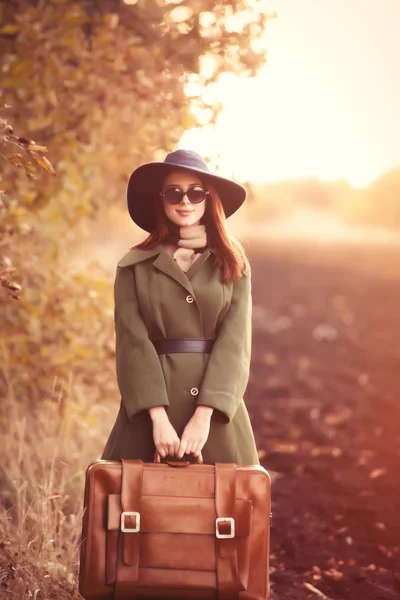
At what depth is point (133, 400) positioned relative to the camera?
2457 millimetres

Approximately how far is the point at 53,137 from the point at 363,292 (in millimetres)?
9638

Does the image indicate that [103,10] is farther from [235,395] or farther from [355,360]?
[355,360]

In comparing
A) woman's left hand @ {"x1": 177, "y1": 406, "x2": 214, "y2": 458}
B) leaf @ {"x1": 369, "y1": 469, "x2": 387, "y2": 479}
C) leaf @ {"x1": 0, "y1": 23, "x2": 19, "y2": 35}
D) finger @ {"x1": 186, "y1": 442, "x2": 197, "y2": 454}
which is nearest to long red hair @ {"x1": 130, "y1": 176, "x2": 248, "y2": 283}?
woman's left hand @ {"x1": 177, "y1": 406, "x2": 214, "y2": 458}

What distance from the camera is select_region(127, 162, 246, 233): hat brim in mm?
2621

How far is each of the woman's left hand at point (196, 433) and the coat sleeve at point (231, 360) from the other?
0.03 m

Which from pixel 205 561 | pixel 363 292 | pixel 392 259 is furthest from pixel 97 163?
pixel 392 259

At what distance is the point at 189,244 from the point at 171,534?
957 mm

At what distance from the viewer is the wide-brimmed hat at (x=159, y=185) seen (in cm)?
257

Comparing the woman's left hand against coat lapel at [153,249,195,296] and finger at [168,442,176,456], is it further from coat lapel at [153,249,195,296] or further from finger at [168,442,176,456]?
coat lapel at [153,249,195,296]

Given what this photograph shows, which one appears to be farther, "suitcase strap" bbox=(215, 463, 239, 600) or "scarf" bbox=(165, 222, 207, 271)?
"scarf" bbox=(165, 222, 207, 271)

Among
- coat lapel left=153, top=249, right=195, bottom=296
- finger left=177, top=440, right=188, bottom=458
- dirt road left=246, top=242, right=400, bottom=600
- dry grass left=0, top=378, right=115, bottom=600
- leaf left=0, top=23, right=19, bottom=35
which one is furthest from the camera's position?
dirt road left=246, top=242, right=400, bottom=600

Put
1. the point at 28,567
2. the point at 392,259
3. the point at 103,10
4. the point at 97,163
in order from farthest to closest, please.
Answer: the point at 392,259 < the point at 97,163 < the point at 103,10 < the point at 28,567

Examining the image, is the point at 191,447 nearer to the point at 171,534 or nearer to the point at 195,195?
the point at 171,534

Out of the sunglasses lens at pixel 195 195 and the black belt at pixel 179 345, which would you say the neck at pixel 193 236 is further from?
the black belt at pixel 179 345
